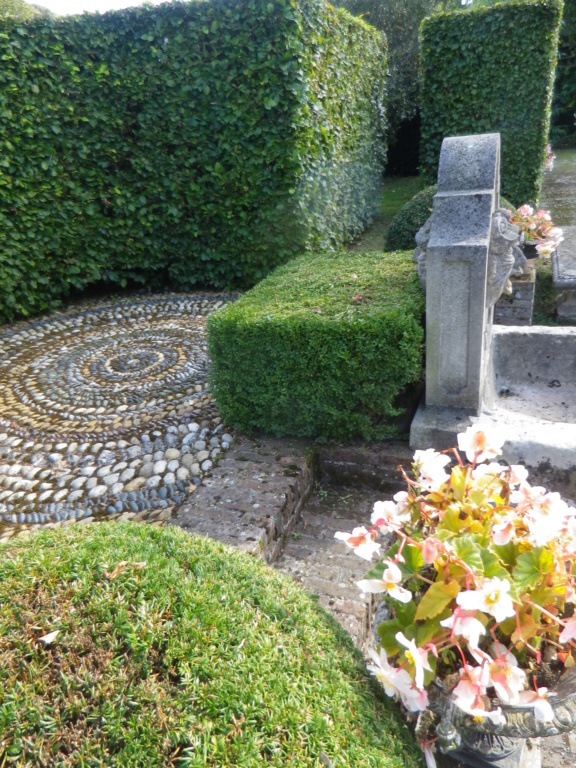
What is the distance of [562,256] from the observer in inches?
233

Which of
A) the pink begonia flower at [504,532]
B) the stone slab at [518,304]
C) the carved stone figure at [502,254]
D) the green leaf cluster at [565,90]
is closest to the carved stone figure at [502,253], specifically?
the carved stone figure at [502,254]

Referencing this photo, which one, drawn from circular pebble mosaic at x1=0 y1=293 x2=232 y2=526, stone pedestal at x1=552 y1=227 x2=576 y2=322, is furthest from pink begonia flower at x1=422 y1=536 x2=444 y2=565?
stone pedestal at x1=552 y1=227 x2=576 y2=322

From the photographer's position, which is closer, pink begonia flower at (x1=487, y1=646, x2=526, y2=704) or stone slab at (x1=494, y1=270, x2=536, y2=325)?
pink begonia flower at (x1=487, y1=646, x2=526, y2=704)

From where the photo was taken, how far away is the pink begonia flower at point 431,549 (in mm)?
1392

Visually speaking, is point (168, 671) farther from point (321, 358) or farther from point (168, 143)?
point (168, 143)

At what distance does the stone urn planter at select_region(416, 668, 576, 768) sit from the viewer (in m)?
1.40

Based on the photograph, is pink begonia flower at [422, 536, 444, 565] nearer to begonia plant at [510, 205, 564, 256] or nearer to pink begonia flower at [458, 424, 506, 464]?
pink begonia flower at [458, 424, 506, 464]

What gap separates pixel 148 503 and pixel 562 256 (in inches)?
212

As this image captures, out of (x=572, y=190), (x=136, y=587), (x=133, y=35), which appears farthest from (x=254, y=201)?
(x=572, y=190)

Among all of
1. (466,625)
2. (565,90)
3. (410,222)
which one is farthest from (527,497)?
(565,90)

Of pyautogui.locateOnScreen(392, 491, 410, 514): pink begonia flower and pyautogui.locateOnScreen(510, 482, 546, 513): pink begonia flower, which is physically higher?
pyautogui.locateOnScreen(510, 482, 546, 513): pink begonia flower

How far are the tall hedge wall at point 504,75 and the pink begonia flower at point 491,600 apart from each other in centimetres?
800

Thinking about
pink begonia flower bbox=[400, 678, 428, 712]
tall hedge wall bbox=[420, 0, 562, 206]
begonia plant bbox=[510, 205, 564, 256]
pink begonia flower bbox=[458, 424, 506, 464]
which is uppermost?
tall hedge wall bbox=[420, 0, 562, 206]

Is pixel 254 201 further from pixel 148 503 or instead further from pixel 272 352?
pixel 148 503
